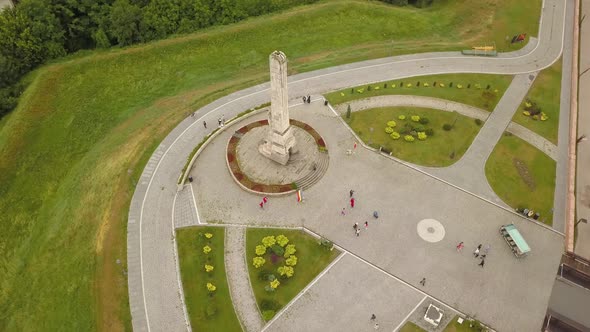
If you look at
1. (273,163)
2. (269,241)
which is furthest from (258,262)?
(273,163)

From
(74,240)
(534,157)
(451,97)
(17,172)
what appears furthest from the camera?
(451,97)

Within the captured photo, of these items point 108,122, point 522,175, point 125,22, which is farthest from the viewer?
point 125,22

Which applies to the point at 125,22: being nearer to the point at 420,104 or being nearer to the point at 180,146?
the point at 180,146

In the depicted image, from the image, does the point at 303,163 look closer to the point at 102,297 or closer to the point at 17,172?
the point at 102,297

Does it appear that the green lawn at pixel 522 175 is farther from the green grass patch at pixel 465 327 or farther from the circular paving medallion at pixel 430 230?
the green grass patch at pixel 465 327

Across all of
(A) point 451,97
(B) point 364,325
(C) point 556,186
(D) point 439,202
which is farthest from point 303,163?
(C) point 556,186

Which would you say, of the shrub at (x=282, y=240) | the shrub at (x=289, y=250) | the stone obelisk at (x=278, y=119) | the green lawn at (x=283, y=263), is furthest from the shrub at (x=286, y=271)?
the stone obelisk at (x=278, y=119)
